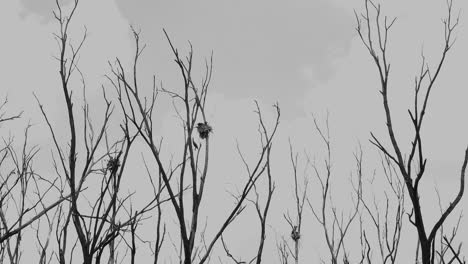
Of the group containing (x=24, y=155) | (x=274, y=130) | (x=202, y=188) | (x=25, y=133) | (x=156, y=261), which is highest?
(x=25, y=133)

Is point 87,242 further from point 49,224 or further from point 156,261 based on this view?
point 49,224

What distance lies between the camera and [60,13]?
227 cm

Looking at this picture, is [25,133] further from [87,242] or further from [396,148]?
[396,148]

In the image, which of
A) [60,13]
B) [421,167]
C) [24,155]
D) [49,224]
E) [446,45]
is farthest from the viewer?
[24,155]

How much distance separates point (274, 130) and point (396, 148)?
0.79 metres

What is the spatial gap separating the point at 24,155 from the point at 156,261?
2.96 metres

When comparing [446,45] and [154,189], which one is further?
[154,189]

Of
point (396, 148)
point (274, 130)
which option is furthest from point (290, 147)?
point (396, 148)

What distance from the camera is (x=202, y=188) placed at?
1.73 metres

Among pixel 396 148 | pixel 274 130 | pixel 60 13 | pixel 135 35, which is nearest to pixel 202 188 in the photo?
pixel 274 130

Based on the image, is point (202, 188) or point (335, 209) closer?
point (202, 188)

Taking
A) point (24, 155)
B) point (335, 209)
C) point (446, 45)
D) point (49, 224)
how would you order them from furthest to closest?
point (335, 209)
point (24, 155)
point (49, 224)
point (446, 45)

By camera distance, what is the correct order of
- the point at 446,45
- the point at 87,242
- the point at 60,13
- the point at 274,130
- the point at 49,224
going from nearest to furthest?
the point at 446,45 → the point at 87,242 → the point at 274,130 → the point at 60,13 → the point at 49,224

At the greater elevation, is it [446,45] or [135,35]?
[135,35]
